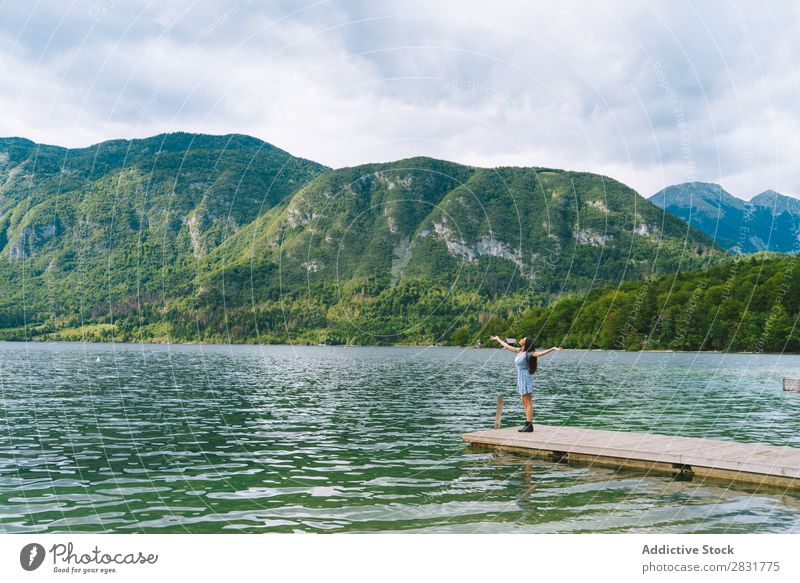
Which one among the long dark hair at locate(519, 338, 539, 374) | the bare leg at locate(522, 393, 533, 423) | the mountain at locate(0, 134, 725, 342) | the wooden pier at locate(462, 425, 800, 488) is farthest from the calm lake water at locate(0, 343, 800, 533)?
the mountain at locate(0, 134, 725, 342)

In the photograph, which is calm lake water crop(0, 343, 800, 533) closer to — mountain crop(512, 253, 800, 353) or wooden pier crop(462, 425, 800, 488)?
wooden pier crop(462, 425, 800, 488)

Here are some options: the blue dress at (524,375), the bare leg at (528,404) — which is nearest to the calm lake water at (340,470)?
the bare leg at (528,404)

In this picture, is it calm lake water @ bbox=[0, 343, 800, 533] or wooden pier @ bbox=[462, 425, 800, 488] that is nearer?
calm lake water @ bbox=[0, 343, 800, 533]

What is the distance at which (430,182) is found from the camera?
584ft

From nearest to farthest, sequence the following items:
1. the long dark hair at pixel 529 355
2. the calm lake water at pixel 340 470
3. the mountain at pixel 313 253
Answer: the calm lake water at pixel 340 470, the long dark hair at pixel 529 355, the mountain at pixel 313 253

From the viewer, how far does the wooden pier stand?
59.9ft

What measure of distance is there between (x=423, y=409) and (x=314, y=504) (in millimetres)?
22730

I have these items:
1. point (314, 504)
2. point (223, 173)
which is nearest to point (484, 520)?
point (314, 504)

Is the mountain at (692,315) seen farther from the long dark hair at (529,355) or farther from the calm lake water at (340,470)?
the long dark hair at (529,355)

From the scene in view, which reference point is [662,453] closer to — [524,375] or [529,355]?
[524,375]

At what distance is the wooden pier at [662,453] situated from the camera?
59.9 feet

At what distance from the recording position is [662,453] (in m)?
20.3

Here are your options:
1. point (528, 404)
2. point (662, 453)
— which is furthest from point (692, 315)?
point (662, 453)

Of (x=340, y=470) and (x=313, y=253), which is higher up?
(x=313, y=253)
